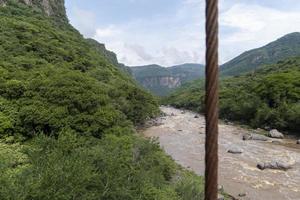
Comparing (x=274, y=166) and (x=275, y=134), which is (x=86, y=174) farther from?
(x=275, y=134)

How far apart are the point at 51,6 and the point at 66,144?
98314mm

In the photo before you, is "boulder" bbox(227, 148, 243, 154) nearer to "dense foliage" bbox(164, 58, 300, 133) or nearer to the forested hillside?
the forested hillside

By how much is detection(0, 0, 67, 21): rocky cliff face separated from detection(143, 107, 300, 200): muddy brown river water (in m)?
61.9

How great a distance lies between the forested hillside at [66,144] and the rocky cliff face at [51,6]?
163 feet

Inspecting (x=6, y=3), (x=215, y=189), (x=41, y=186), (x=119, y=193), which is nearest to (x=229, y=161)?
(x=119, y=193)

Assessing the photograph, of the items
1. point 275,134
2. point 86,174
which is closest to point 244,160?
point 275,134

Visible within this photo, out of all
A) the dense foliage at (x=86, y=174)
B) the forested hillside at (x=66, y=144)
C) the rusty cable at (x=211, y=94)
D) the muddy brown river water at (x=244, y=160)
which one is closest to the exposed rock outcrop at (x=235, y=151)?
the muddy brown river water at (x=244, y=160)

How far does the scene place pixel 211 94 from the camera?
2.50m

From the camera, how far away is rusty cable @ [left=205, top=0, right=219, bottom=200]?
96.4 inches

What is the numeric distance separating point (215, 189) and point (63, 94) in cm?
3095

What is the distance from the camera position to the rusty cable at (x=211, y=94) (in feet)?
8.04

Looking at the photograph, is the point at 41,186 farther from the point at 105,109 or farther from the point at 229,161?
the point at 229,161

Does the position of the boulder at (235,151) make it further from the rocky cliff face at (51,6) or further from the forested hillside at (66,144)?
the rocky cliff face at (51,6)

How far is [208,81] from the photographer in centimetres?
252
